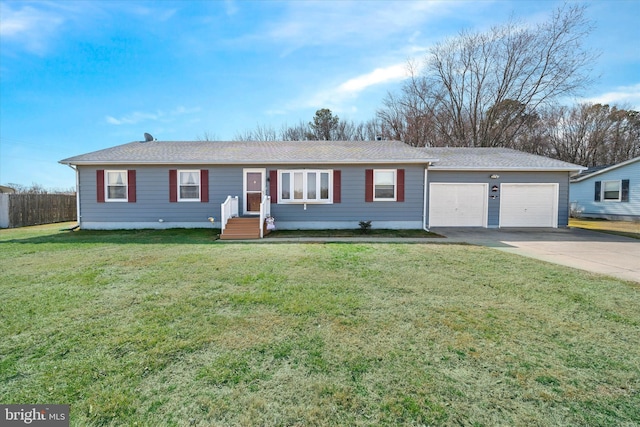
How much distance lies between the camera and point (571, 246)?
8.30m

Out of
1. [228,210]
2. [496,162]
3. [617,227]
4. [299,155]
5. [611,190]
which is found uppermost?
[299,155]

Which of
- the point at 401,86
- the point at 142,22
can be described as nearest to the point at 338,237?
the point at 142,22

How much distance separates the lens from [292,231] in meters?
11.1

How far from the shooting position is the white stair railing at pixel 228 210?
32.5ft

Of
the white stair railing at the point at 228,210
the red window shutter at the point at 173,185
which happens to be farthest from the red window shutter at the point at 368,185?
the red window shutter at the point at 173,185

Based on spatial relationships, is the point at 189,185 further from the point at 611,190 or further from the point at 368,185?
the point at 611,190

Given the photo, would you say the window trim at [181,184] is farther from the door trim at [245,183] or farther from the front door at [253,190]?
the front door at [253,190]

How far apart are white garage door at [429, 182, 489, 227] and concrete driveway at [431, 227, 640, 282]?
1.96 ft

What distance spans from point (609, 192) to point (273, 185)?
19811mm

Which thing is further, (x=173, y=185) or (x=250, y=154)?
(x=250, y=154)

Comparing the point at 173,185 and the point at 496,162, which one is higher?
the point at 496,162

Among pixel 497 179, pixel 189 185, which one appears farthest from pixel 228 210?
pixel 497 179
